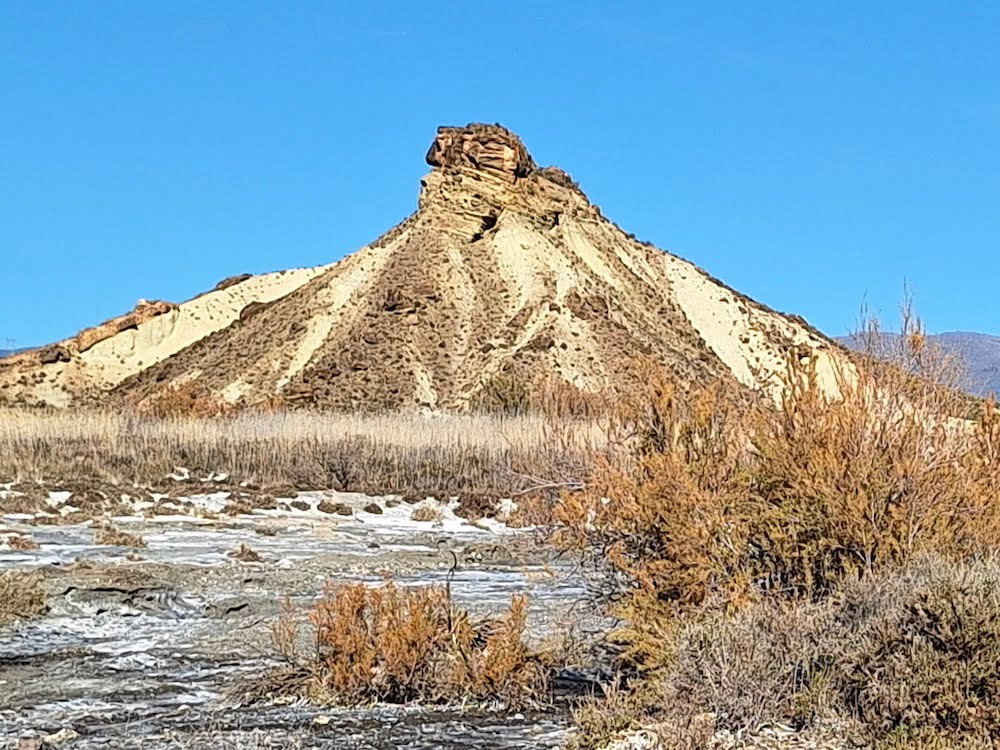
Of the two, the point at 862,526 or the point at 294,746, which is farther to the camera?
the point at 862,526

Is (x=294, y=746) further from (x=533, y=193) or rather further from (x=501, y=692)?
(x=533, y=193)

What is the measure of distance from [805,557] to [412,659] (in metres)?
2.43

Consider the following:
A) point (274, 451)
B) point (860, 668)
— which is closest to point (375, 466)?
point (274, 451)

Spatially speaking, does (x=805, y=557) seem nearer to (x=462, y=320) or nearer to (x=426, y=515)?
(x=426, y=515)

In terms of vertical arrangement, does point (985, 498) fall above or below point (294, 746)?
above

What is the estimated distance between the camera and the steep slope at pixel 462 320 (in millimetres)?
46781

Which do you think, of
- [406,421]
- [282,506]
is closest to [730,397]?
[282,506]

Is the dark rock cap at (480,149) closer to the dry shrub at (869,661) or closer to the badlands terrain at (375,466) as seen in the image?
the badlands terrain at (375,466)

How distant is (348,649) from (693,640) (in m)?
2.13

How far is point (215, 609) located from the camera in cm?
1141

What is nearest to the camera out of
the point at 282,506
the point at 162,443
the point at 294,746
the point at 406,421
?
the point at 294,746

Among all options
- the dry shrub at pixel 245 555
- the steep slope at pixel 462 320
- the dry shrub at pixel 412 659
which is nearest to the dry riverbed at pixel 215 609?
the dry shrub at pixel 245 555

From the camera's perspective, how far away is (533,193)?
58312mm

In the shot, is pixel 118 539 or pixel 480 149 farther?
pixel 480 149
